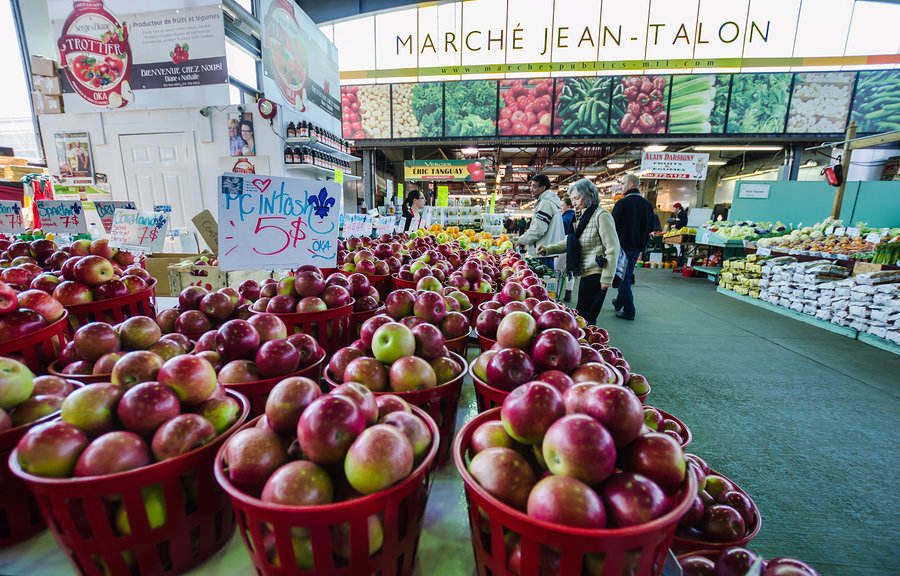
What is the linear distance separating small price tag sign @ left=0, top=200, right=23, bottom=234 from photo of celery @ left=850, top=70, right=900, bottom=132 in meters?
14.6

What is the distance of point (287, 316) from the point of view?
1484mm

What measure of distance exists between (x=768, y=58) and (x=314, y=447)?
13328mm

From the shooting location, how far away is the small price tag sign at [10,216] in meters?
3.10

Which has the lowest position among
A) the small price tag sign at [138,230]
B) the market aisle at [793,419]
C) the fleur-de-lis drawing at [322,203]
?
the market aisle at [793,419]

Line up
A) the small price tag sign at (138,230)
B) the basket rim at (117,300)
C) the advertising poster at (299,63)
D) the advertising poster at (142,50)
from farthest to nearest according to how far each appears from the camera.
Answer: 1. the advertising poster at (299,63)
2. the advertising poster at (142,50)
3. the small price tag sign at (138,230)
4. the basket rim at (117,300)

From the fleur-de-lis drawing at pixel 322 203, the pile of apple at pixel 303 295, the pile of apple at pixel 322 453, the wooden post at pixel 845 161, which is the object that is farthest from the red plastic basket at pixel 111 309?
the wooden post at pixel 845 161

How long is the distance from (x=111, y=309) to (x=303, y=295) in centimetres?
80

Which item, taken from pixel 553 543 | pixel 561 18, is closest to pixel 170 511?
pixel 553 543

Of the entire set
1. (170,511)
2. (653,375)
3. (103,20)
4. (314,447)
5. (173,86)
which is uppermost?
(103,20)

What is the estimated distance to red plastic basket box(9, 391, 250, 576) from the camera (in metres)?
0.64

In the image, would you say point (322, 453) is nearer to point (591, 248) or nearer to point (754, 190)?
point (591, 248)

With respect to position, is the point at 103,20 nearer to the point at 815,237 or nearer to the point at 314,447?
the point at 314,447

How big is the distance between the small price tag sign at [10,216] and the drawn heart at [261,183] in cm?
293

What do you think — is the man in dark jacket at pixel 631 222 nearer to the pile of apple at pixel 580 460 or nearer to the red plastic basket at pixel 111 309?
the pile of apple at pixel 580 460
